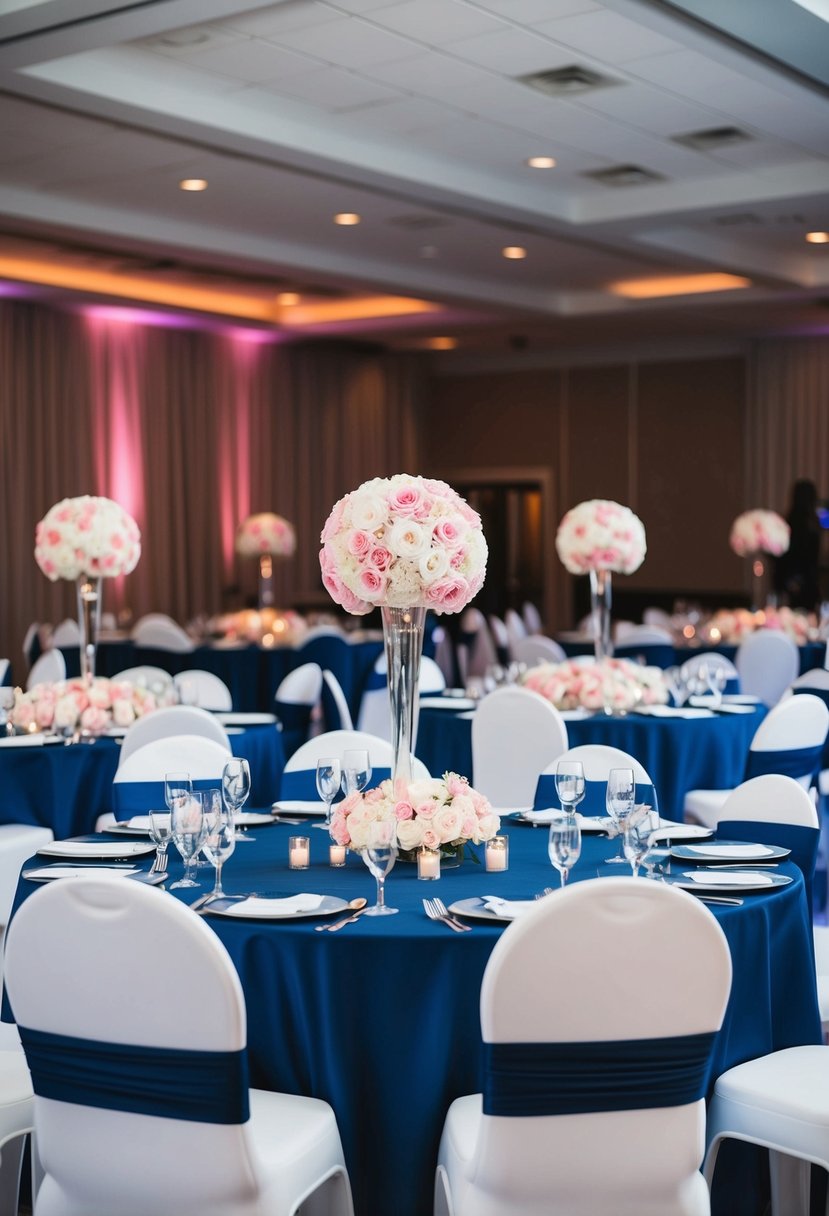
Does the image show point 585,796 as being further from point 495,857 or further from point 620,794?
point 620,794

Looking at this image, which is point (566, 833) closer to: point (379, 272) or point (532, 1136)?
point (532, 1136)

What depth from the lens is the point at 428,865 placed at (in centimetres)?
332

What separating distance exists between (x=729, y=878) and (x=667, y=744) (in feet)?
9.53

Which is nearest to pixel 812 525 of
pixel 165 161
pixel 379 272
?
pixel 379 272

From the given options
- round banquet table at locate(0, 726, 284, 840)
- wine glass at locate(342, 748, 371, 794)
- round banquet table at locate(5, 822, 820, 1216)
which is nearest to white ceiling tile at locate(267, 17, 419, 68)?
round banquet table at locate(0, 726, 284, 840)

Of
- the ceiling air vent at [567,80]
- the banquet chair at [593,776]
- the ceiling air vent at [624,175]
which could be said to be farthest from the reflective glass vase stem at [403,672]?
the ceiling air vent at [624,175]

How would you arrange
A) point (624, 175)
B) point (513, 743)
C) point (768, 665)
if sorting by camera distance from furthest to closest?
1. point (624, 175)
2. point (768, 665)
3. point (513, 743)

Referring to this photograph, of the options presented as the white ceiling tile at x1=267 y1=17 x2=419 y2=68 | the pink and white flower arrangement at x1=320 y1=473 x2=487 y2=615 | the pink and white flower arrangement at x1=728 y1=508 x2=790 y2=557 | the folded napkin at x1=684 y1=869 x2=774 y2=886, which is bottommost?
the folded napkin at x1=684 y1=869 x2=774 y2=886

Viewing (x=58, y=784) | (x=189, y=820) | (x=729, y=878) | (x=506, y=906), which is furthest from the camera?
(x=58, y=784)

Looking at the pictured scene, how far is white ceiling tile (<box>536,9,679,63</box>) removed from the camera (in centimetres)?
647

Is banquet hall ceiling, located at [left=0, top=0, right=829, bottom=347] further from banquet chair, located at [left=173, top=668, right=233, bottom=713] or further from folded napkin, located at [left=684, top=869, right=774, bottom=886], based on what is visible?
folded napkin, located at [left=684, top=869, right=774, bottom=886]

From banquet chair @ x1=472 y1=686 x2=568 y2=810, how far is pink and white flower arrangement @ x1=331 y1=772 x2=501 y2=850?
6.76 ft

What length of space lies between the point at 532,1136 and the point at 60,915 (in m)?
0.84

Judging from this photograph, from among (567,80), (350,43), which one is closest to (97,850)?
(350,43)
